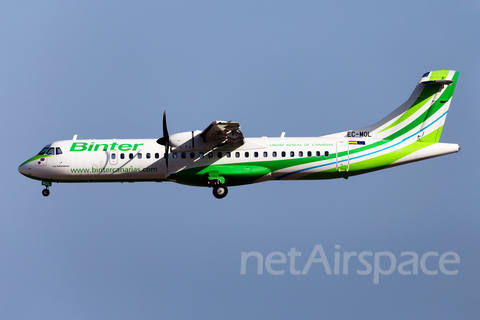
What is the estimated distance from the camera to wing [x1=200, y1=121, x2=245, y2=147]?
73.9ft

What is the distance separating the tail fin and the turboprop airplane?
48 millimetres

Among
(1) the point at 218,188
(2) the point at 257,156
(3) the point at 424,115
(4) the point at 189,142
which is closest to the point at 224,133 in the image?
(4) the point at 189,142

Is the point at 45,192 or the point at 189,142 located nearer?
the point at 189,142

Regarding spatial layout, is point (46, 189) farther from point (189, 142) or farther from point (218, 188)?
point (218, 188)

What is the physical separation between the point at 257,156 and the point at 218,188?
2.49m

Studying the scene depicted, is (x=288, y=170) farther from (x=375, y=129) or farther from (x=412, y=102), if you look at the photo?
(x=412, y=102)

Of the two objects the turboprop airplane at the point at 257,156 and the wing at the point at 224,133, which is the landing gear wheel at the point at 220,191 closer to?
the turboprop airplane at the point at 257,156

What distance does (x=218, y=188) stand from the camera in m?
24.7

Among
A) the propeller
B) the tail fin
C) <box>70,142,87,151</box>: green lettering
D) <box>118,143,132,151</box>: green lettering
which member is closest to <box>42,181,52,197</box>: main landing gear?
<box>70,142,87,151</box>: green lettering

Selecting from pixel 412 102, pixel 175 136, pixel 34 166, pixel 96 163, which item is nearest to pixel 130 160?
pixel 96 163

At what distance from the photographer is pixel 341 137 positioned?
85.9ft

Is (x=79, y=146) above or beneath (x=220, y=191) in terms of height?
above

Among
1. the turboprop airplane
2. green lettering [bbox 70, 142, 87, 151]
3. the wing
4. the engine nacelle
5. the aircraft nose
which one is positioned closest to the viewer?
the wing

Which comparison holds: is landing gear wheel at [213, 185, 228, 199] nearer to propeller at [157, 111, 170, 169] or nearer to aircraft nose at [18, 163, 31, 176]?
propeller at [157, 111, 170, 169]
